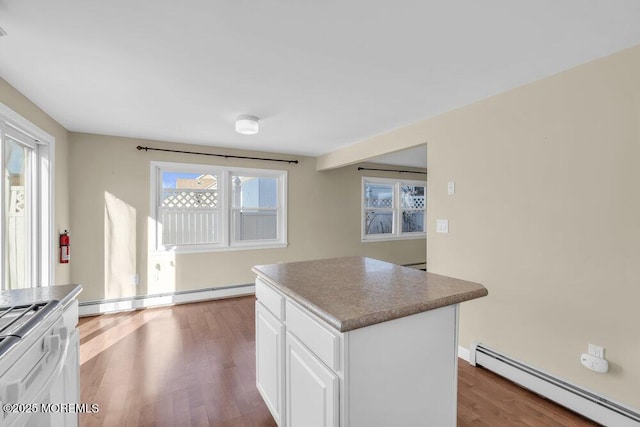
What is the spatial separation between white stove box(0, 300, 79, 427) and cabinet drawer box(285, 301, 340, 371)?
0.91 metres

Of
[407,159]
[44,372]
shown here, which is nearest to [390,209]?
[407,159]

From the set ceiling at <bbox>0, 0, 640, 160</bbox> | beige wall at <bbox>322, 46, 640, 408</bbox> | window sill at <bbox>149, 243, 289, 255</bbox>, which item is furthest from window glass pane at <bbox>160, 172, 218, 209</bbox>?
beige wall at <bbox>322, 46, 640, 408</bbox>

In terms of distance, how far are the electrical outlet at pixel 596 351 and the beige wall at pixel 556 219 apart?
3 centimetres

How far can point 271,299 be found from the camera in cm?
166

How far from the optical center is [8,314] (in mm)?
1084

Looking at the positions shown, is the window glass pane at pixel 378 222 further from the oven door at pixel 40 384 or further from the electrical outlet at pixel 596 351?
the oven door at pixel 40 384

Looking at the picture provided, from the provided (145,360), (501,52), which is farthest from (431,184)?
(145,360)

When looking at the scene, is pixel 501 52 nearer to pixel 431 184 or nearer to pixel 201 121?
pixel 431 184

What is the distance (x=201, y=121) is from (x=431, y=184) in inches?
96.3

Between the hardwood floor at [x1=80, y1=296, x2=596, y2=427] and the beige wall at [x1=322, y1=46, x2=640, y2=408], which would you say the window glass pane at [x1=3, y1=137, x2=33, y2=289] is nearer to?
the hardwood floor at [x1=80, y1=296, x2=596, y2=427]

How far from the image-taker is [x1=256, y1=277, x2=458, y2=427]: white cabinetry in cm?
105

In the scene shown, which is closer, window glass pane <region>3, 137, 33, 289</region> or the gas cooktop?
the gas cooktop

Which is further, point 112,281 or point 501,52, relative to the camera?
point 112,281

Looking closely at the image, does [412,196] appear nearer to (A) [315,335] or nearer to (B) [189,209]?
(B) [189,209]
